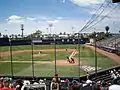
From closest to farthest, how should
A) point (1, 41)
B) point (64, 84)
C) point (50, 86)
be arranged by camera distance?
1. point (50, 86)
2. point (64, 84)
3. point (1, 41)

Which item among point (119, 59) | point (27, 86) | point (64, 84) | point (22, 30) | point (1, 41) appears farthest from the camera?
point (22, 30)

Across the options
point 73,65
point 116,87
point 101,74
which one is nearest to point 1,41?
point 73,65

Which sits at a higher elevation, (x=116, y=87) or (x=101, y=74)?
(x=116, y=87)

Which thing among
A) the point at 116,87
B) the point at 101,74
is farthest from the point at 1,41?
the point at 116,87

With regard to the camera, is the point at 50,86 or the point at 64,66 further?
the point at 64,66

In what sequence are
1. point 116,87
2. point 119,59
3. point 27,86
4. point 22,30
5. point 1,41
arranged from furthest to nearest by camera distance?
point 22,30
point 1,41
point 119,59
point 27,86
point 116,87

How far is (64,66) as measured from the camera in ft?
103

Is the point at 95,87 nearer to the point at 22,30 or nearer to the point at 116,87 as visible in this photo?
the point at 116,87

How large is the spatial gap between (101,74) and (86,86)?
9575 millimetres

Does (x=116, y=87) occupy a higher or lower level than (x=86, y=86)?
higher

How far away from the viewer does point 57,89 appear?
11086 millimetres

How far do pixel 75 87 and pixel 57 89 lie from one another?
1.70 metres

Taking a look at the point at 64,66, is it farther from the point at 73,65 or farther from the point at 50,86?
the point at 50,86

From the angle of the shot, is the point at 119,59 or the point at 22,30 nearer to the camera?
the point at 119,59
